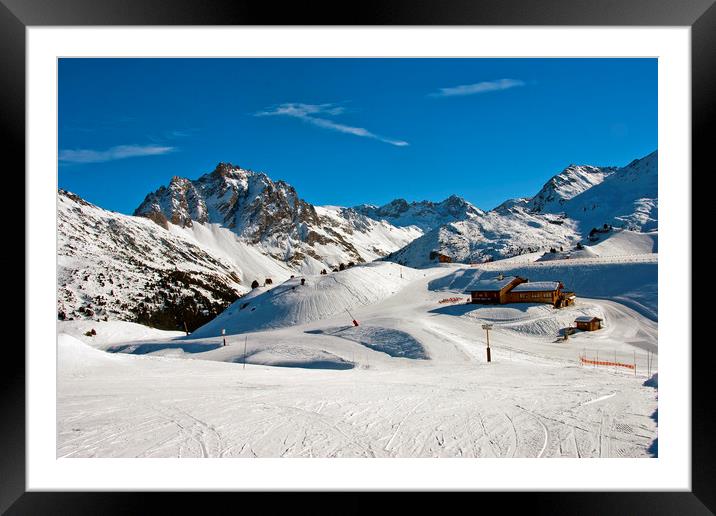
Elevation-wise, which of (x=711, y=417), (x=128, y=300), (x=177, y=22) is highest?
(x=177, y=22)

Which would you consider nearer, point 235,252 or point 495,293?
point 495,293

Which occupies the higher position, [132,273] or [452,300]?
[132,273]

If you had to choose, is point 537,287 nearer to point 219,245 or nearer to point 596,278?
point 596,278

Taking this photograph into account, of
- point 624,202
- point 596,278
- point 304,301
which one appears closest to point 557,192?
point 624,202

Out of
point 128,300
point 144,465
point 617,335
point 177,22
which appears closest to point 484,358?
point 617,335

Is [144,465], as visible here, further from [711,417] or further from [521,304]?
[521,304]

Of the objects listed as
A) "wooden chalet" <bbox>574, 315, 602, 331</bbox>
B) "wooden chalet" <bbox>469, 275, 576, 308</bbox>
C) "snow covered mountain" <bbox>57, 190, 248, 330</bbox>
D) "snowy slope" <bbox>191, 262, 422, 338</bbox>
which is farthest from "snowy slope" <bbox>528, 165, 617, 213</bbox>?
"wooden chalet" <bbox>574, 315, 602, 331</bbox>
